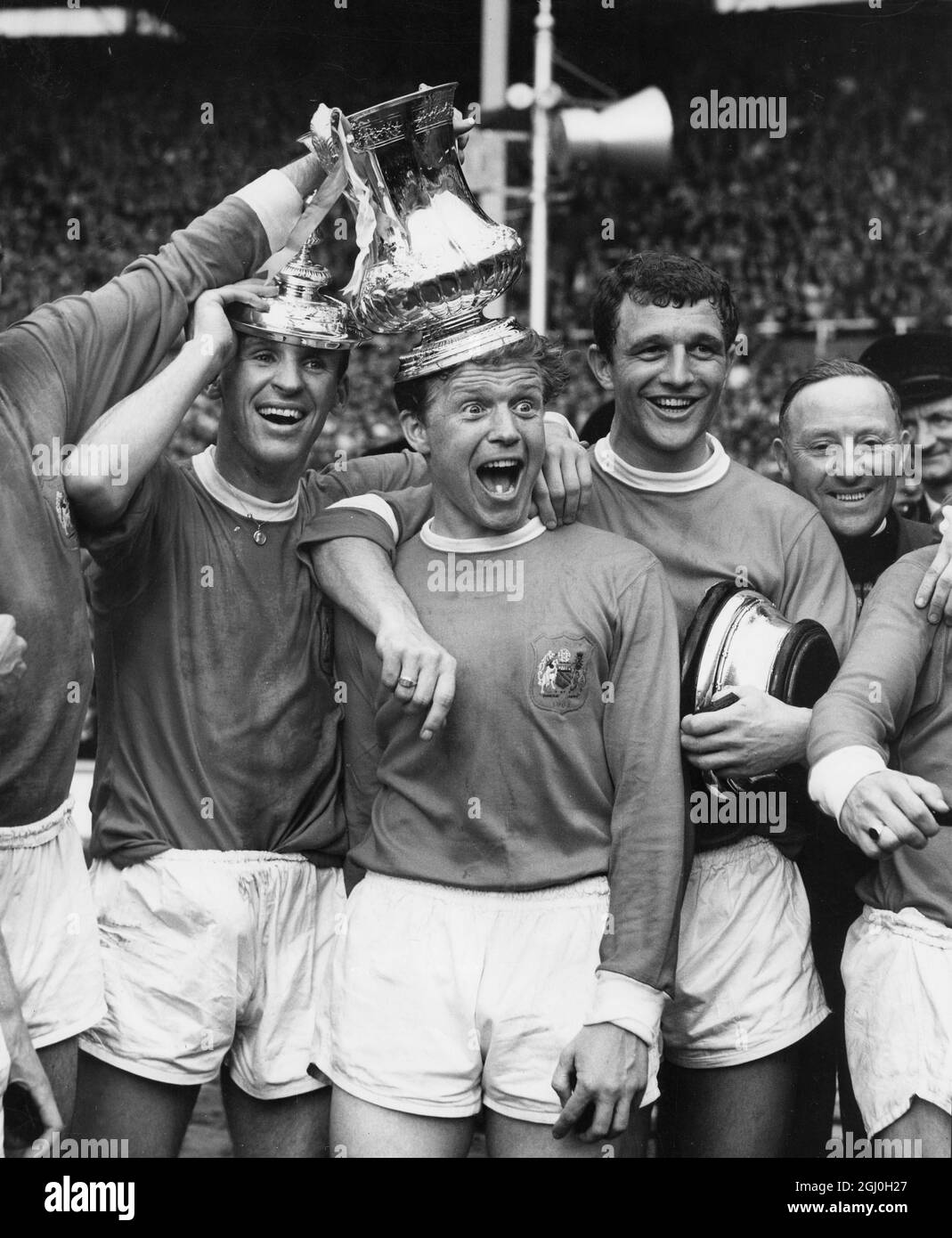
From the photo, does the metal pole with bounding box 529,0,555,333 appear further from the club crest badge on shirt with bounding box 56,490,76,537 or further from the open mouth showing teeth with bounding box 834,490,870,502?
the club crest badge on shirt with bounding box 56,490,76,537

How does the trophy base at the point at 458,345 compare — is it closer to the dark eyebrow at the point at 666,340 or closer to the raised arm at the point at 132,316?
the dark eyebrow at the point at 666,340

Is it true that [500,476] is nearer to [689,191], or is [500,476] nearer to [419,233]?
[419,233]

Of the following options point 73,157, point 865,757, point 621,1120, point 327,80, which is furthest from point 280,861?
point 73,157

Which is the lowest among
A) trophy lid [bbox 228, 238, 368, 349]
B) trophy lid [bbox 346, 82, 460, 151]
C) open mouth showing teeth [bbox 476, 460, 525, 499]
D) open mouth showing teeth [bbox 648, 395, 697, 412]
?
open mouth showing teeth [bbox 476, 460, 525, 499]

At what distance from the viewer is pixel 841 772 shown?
2418 mm

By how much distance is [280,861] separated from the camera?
117 inches

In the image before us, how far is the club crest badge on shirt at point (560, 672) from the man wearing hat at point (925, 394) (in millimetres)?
1870

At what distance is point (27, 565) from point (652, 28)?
303 centimetres

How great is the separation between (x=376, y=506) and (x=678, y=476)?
625mm

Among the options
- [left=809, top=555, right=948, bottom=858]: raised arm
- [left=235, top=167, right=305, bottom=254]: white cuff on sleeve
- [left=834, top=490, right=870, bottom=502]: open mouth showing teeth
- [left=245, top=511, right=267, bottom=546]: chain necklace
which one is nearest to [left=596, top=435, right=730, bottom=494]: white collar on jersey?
[left=834, top=490, right=870, bottom=502]: open mouth showing teeth

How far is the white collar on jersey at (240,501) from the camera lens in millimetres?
3053

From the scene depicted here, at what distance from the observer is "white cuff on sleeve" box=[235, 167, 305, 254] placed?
10.6 feet

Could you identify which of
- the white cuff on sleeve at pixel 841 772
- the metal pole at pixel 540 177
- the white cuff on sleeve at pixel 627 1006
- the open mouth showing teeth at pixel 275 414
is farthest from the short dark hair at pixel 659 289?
the metal pole at pixel 540 177

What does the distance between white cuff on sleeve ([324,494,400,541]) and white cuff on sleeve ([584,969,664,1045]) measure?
0.97m
